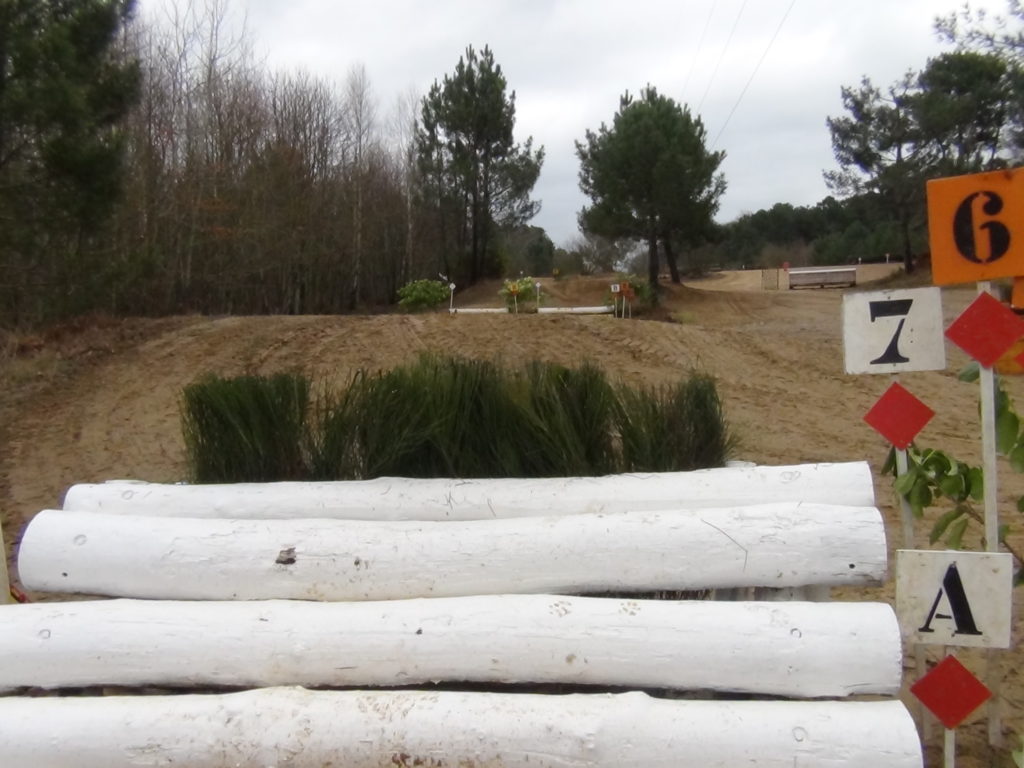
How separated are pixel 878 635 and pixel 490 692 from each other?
115cm

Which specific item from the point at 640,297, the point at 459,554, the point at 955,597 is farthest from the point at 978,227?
the point at 640,297

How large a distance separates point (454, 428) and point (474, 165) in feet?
87.8

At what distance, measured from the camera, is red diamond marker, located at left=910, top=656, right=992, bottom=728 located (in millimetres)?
2680

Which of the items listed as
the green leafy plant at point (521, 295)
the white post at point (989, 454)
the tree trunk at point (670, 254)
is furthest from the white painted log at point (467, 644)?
the tree trunk at point (670, 254)

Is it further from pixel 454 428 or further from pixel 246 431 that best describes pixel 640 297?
pixel 246 431

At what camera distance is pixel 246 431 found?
3.66 metres

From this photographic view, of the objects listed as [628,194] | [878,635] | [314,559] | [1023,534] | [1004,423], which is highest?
[628,194]

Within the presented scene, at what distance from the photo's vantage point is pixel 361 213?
27.0 meters

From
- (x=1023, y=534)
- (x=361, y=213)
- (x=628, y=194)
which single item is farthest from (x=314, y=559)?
(x=361, y=213)

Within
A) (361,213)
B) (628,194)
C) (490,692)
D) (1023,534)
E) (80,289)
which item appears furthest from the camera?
(361,213)

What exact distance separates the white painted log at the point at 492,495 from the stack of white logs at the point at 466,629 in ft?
0.04

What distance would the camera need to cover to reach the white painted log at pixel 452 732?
231 cm

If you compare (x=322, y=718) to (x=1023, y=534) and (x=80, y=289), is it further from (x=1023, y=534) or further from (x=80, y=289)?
(x=80, y=289)

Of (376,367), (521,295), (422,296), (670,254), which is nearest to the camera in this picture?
(376,367)
